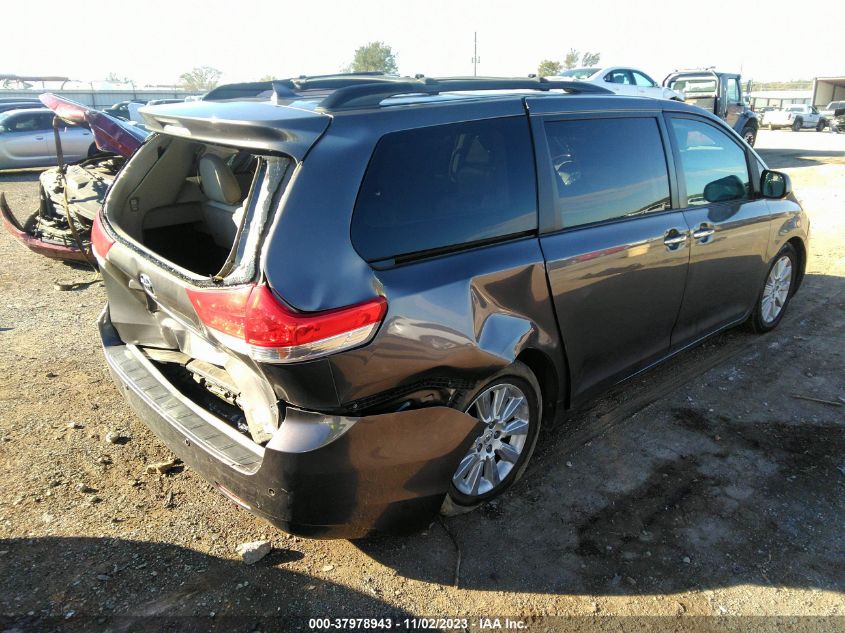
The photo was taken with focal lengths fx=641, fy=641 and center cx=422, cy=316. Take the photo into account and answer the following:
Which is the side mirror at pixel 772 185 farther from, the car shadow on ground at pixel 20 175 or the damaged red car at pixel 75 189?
the car shadow on ground at pixel 20 175

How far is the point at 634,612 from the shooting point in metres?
2.47

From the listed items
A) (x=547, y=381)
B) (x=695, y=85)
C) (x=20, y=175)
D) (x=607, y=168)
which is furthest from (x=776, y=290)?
(x=20, y=175)

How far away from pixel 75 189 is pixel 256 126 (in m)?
4.74

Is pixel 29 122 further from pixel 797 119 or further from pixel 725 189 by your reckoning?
pixel 797 119

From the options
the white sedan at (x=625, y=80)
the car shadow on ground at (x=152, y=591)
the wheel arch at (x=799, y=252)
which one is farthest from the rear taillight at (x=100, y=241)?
the white sedan at (x=625, y=80)

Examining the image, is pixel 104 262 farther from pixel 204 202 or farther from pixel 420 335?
pixel 420 335

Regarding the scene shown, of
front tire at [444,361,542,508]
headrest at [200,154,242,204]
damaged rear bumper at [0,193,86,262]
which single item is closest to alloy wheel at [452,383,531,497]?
front tire at [444,361,542,508]

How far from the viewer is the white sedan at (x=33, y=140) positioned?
50.6ft

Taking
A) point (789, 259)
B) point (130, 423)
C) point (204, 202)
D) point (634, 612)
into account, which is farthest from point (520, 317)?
point (789, 259)

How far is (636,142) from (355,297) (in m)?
2.14

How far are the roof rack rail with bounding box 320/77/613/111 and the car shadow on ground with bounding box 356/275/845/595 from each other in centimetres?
188

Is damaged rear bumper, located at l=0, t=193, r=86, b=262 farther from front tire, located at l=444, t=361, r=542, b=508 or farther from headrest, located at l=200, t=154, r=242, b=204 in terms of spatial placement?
front tire, located at l=444, t=361, r=542, b=508

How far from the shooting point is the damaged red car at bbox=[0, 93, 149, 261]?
5.73 metres

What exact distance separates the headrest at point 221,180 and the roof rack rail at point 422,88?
68 cm
